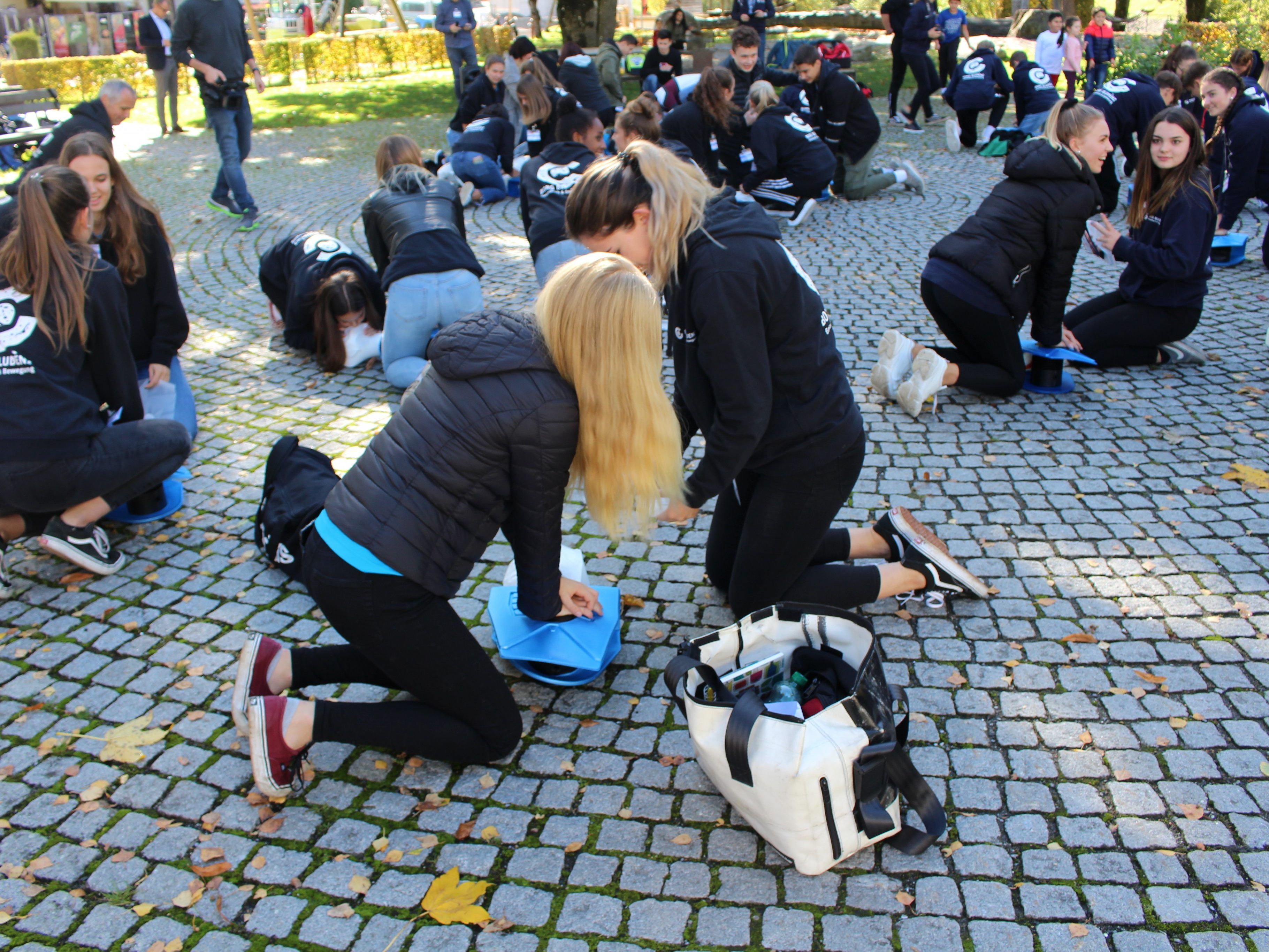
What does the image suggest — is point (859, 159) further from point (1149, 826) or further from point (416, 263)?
point (1149, 826)

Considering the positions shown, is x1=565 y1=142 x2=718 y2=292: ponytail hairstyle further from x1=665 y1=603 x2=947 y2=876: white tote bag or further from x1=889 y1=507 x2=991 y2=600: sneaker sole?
x1=889 y1=507 x2=991 y2=600: sneaker sole

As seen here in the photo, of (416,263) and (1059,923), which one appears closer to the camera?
(1059,923)

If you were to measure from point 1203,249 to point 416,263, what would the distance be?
4721 mm

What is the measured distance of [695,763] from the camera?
3.17 metres

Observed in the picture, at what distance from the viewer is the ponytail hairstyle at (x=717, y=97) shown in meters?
10.0

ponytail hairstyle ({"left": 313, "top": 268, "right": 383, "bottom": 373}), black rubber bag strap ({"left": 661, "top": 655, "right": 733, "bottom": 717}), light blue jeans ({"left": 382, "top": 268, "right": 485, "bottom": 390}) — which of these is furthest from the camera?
ponytail hairstyle ({"left": 313, "top": 268, "right": 383, "bottom": 373})

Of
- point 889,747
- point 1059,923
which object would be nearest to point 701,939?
point 889,747

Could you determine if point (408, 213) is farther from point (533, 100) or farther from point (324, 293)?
point (533, 100)

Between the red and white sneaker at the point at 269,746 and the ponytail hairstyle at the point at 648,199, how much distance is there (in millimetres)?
1723

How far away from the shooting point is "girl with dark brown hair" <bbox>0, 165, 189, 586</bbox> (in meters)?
3.94

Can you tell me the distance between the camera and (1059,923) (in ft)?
8.25

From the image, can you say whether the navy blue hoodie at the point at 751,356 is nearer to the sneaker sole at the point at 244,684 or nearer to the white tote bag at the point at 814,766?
the white tote bag at the point at 814,766

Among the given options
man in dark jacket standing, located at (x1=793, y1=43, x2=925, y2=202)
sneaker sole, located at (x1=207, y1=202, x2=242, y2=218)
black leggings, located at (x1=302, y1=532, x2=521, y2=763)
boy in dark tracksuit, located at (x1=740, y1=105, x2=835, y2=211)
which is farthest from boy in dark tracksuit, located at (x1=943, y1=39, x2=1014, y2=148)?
black leggings, located at (x1=302, y1=532, x2=521, y2=763)

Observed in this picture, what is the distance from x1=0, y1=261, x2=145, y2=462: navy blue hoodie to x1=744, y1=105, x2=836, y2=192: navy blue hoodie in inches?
270
